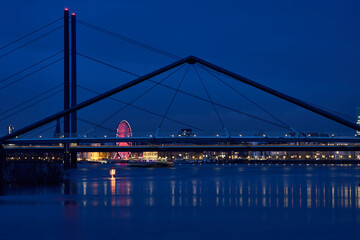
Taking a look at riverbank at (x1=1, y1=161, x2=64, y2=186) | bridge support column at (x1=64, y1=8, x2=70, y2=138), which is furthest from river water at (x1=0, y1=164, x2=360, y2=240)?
bridge support column at (x1=64, y1=8, x2=70, y2=138)

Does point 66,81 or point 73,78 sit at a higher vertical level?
point 73,78

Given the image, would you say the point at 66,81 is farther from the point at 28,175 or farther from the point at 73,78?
the point at 28,175

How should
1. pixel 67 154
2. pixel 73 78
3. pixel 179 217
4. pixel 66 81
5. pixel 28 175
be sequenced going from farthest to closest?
pixel 67 154 → pixel 73 78 → pixel 66 81 → pixel 28 175 → pixel 179 217

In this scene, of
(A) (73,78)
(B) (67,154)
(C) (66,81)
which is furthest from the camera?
(B) (67,154)

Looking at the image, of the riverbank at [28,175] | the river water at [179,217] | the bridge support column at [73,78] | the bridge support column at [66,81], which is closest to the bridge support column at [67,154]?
the bridge support column at [73,78]

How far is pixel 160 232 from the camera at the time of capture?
17.5m

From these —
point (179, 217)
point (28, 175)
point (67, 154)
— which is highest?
point (67, 154)

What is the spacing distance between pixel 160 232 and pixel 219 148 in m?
72.6

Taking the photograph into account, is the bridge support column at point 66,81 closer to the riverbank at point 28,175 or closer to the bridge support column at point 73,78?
the bridge support column at point 73,78

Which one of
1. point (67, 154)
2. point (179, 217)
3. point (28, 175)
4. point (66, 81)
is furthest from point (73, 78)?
point (179, 217)

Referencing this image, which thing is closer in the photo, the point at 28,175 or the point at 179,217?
the point at 179,217

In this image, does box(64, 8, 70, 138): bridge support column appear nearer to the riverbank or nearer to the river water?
the riverbank

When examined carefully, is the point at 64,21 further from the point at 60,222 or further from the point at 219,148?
the point at 60,222

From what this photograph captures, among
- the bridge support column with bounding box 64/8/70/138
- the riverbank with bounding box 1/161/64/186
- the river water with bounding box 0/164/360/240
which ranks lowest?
the river water with bounding box 0/164/360/240
